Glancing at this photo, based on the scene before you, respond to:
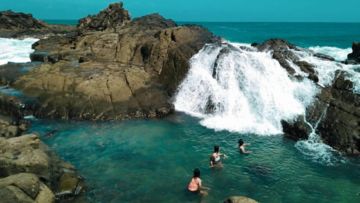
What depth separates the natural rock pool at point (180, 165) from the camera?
2123 cm

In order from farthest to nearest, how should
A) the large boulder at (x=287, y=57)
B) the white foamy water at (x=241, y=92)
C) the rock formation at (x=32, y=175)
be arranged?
the large boulder at (x=287, y=57) → the white foamy water at (x=241, y=92) → the rock formation at (x=32, y=175)

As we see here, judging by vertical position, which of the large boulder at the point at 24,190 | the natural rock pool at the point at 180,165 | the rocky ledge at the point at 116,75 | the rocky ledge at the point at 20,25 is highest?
the rocky ledge at the point at 20,25

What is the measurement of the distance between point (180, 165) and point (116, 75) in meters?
15.4

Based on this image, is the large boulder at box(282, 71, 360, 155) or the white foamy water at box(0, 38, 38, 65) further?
the white foamy water at box(0, 38, 38, 65)

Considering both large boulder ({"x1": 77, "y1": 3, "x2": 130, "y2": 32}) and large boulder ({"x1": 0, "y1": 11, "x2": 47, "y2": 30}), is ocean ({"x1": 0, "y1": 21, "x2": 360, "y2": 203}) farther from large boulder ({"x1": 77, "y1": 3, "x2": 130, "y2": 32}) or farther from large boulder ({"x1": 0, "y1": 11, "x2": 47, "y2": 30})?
large boulder ({"x1": 0, "y1": 11, "x2": 47, "y2": 30})

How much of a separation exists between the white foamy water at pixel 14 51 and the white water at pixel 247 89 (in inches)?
1232

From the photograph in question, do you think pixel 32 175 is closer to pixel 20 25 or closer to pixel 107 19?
pixel 107 19

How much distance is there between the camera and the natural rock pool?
21.2m

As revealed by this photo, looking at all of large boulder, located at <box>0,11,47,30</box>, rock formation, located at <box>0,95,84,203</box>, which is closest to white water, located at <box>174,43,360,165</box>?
rock formation, located at <box>0,95,84,203</box>

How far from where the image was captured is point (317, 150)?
27.5 metres

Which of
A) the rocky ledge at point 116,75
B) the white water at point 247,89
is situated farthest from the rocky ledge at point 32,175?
the white water at point 247,89

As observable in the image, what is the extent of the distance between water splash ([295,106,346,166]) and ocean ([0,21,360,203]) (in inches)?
2.7

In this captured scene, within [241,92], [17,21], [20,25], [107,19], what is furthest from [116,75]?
[17,21]

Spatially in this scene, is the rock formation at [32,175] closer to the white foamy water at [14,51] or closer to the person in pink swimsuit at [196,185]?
the person in pink swimsuit at [196,185]
